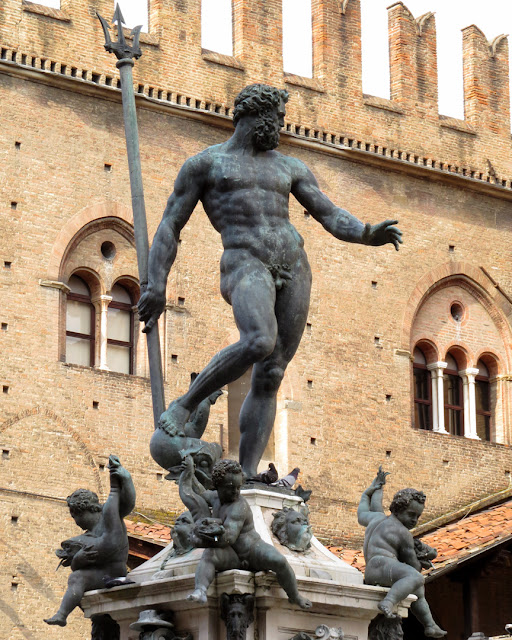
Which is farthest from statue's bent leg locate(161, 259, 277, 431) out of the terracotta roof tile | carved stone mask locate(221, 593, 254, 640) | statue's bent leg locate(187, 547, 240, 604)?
the terracotta roof tile

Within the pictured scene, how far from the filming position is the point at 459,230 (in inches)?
916

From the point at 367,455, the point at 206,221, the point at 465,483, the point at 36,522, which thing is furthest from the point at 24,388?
the point at 465,483

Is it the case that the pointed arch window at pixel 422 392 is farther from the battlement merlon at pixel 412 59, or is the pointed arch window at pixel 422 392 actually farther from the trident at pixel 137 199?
the trident at pixel 137 199

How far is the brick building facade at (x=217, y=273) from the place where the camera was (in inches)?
763

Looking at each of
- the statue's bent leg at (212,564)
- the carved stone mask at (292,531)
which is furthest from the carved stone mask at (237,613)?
the carved stone mask at (292,531)

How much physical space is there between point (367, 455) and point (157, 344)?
13.5 meters

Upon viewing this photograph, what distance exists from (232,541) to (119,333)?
13136 millimetres

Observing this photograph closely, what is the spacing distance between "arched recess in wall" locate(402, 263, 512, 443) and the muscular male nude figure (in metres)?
14.2

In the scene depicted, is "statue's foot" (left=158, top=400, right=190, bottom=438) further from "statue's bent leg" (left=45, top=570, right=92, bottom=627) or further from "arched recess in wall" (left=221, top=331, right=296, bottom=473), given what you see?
"arched recess in wall" (left=221, top=331, right=296, bottom=473)

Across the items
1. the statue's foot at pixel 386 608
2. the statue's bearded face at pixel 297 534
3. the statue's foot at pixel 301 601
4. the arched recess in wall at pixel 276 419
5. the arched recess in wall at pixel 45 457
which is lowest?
the statue's foot at pixel 301 601

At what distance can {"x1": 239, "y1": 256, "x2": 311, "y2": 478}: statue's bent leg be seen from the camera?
25.9 feet

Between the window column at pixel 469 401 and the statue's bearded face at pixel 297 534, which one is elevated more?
the window column at pixel 469 401

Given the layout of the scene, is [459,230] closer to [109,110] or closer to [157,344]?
[109,110]

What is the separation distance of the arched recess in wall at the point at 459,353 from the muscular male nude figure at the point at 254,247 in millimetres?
14189
